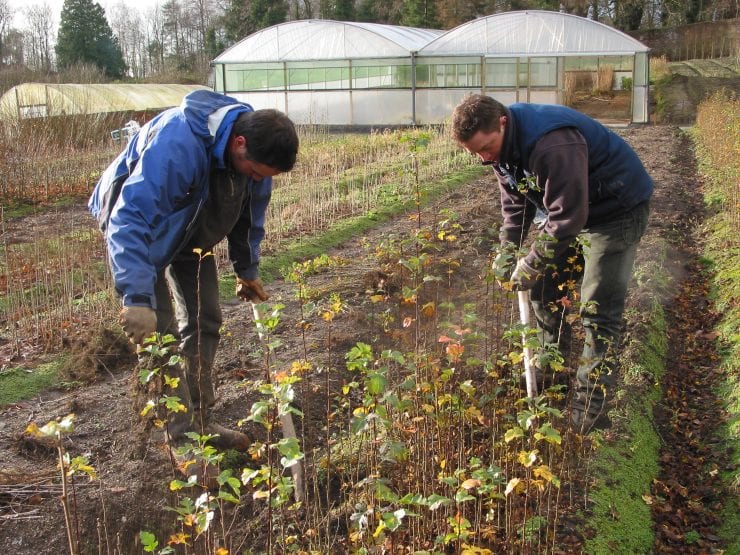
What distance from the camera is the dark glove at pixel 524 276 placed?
330 centimetres

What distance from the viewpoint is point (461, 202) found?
934 centimetres

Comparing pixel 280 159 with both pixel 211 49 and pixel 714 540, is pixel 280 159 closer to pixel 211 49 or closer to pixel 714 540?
pixel 714 540

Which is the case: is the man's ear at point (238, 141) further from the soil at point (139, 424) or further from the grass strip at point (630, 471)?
the grass strip at point (630, 471)

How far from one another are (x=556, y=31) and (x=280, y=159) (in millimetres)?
17867

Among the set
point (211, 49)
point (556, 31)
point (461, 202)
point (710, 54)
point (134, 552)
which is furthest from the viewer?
point (211, 49)

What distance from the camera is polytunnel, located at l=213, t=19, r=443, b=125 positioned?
20.2m

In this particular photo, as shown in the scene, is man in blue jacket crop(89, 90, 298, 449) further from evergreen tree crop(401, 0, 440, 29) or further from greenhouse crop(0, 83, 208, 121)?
evergreen tree crop(401, 0, 440, 29)

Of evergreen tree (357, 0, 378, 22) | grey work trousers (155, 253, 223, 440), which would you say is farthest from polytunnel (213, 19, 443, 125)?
evergreen tree (357, 0, 378, 22)

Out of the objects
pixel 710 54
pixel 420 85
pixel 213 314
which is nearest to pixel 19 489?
pixel 213 314

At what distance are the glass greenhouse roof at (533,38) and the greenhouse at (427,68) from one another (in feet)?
0.08

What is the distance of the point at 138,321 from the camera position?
261cm

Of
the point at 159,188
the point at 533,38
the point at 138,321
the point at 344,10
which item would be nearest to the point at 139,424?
the point at 138,321

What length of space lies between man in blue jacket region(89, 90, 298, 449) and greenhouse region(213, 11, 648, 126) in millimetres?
16462

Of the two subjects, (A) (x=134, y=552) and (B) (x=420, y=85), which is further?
(B) (x=420, y=85)
